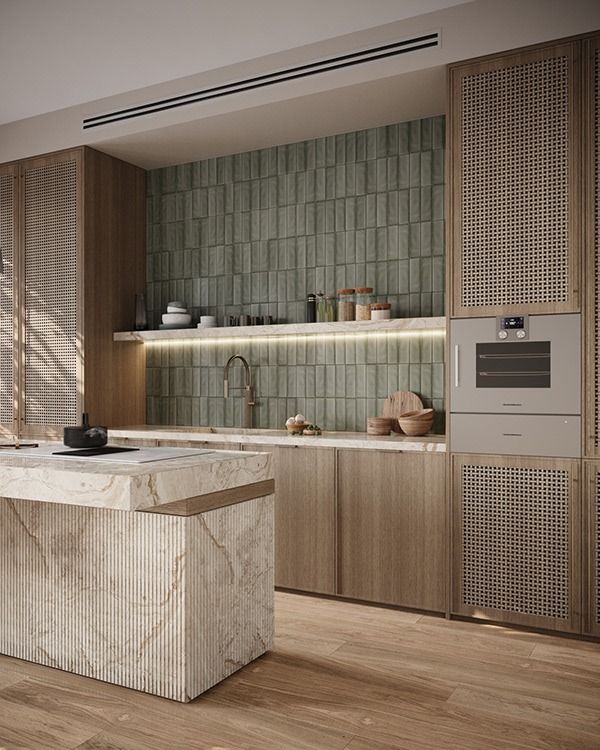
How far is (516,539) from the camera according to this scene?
362 cm

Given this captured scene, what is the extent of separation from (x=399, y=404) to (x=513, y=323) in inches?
41.9

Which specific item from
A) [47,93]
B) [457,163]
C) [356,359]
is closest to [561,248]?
[457,163]

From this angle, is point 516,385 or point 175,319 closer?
point 516,385

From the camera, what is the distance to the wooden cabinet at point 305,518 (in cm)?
414

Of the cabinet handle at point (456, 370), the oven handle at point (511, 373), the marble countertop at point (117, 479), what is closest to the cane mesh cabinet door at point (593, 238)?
the oven handle at point (511, 373)

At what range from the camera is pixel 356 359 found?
4.66 m

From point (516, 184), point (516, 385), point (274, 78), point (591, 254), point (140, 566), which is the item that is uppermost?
point (274, 78)

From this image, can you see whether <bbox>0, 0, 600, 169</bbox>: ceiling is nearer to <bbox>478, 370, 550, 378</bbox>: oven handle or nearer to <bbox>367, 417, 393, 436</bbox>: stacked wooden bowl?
<bbox>478, 370, 550, 378</bbox>: oven handle

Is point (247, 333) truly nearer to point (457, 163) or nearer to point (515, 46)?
point (457, 163)

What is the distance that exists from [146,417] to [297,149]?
2.28 meters

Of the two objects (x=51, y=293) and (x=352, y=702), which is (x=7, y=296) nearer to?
(x=51, y=293)

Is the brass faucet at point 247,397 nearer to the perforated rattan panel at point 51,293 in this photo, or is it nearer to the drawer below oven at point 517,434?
the perforated rattan panel at point 51,293

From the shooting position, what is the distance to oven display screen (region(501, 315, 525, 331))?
3.61m

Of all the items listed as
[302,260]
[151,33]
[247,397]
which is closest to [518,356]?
[302,260]
